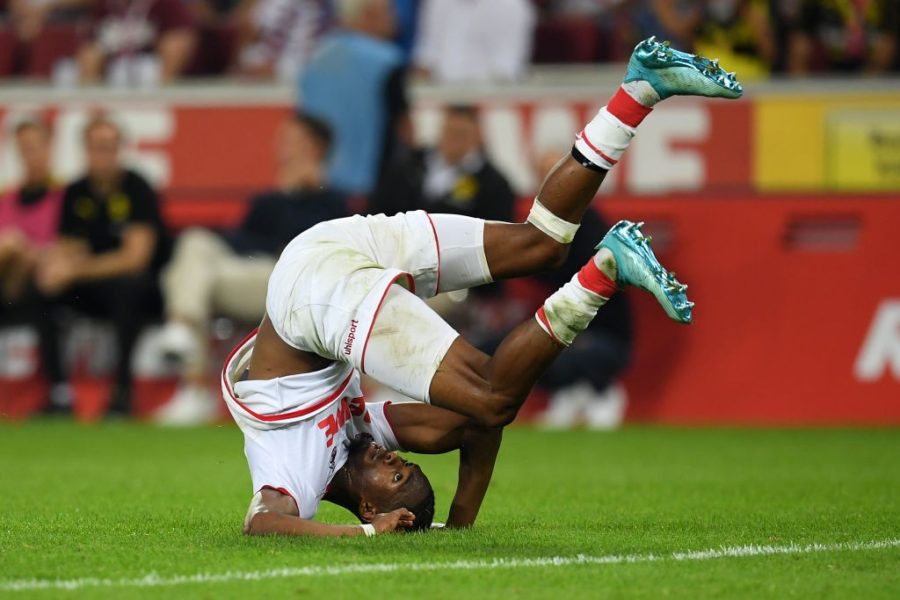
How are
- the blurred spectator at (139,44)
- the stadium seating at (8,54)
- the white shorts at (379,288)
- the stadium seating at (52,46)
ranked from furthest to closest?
1. the stadium seating at (8,54)
2. the stadium seating at (52,46)
3. the blurred spectator at (139,44)
4. the white shorts at (379,288)

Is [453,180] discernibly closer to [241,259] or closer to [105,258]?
[241,259]

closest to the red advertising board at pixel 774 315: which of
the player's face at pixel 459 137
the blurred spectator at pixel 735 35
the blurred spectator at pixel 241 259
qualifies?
the player's face at pixel 459 137

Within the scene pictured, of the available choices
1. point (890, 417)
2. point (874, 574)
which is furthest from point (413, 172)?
point (874, 574)

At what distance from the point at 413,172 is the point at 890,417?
14.6 ft

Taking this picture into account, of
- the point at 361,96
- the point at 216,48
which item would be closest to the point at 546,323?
the point at 361,96

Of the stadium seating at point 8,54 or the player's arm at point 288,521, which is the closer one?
the player's arm at point 288,521

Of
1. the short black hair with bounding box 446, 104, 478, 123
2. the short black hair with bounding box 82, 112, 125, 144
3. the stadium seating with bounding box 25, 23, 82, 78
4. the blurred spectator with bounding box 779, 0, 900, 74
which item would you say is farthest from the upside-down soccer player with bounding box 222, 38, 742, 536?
the stadium seating with bounding box 25, 23, 82, 78

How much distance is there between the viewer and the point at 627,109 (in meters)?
6.51

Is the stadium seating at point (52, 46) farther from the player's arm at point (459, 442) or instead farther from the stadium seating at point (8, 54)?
the player's arm at point (459, 442)

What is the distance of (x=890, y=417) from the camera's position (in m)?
13.1

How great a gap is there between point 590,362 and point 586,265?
6.92 m

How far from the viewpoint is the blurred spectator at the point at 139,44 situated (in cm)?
1644

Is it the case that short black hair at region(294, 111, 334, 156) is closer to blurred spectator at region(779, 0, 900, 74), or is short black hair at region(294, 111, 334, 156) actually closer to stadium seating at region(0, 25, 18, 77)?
blurred spectator at region(779, 0, 900, 74)

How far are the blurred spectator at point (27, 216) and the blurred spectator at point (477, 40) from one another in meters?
3.63
